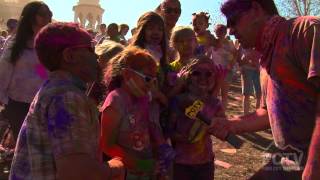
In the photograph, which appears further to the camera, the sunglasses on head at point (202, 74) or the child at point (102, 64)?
the sunglasses on head at point (202, 74)

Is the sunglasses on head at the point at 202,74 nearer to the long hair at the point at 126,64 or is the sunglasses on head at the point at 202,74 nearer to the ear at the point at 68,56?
the long hair at the point at 126,64

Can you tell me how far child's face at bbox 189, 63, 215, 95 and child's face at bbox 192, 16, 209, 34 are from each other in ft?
9.34

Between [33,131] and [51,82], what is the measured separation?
25 centimetres

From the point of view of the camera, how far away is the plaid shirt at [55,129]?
2195 millimetres

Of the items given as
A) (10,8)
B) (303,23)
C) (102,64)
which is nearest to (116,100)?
(102,64)

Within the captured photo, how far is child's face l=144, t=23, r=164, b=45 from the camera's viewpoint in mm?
4637

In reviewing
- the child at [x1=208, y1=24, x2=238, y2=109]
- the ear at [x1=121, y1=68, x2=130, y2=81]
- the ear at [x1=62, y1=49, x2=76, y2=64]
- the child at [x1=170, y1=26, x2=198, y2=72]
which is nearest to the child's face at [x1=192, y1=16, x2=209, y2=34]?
the child at [x1=208, y1=24, x2=238, y2=109]

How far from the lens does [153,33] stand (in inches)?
183

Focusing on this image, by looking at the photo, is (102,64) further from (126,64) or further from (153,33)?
(153,33)

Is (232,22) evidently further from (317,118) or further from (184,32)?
(184,32)

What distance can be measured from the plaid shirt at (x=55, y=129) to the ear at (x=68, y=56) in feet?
0.22

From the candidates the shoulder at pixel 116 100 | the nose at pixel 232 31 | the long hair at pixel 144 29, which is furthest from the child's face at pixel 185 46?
the nose at pixel 232 31

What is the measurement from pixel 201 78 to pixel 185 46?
628 millimetres

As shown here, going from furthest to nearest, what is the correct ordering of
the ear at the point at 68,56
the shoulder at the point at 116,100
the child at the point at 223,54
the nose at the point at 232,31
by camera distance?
the child at the point at 223,54, the shoulder at the point at 116,100, the nose at the point at 232,31, the ear at the point at 68,56
